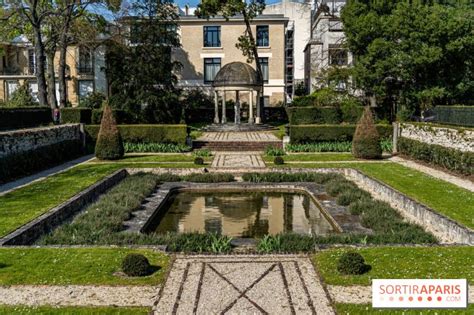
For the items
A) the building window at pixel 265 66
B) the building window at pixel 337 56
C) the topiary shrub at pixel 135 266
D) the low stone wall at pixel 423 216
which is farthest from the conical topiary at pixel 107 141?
the building window at pixel 265 66

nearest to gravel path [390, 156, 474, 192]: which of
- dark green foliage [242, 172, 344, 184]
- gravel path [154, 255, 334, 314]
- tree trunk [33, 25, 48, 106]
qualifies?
dark green foliage [242, 172, 344, 184]

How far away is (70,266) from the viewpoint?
362 inches

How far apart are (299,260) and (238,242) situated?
80.3 inches

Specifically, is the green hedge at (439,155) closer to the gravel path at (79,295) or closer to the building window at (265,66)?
the gravel path at (79,295)

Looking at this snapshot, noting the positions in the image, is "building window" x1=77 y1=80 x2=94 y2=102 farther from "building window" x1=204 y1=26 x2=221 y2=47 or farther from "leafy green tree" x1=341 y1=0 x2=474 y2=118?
"leafy green tree" x1=341 y1=0 x2=474 y2=118

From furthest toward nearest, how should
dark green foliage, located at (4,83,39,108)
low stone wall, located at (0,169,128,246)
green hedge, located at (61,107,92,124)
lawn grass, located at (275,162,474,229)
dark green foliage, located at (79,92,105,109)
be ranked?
dark green foliage, located at (4,83,39,108)
dark green foliage, located at (79,92,105,109)
green hedge, located at (61,107,92,124)
lawn grass, located at (275,162,474,229)
low stone wall, located at (0,169,128,246)

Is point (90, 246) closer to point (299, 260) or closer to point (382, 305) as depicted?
point (299, 260)

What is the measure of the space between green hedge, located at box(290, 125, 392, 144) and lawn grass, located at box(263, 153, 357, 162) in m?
2.01

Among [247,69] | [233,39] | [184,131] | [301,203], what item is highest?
[233,39]

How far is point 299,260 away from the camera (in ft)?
32.0

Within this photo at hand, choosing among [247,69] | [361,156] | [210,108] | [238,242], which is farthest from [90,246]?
[210,108]

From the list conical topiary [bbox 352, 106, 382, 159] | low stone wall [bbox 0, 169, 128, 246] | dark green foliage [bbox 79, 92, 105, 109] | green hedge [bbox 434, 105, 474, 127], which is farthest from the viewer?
dark green foliage [bbox 79, 92, 105, 109]

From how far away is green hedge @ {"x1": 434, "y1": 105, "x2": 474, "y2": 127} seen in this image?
76.3ft

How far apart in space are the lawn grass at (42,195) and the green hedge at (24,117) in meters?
7.87
